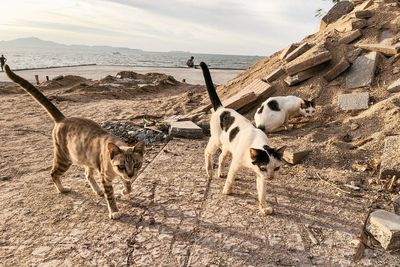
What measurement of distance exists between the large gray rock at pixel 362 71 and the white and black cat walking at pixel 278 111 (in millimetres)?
1669

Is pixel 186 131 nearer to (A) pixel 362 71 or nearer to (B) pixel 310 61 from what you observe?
(B) pixel 310 61

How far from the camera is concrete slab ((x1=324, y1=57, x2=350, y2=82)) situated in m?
8.95

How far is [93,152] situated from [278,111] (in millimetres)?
4690

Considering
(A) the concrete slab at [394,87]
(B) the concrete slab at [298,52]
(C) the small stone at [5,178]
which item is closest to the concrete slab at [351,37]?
(B) the concrete slab at [298,52]

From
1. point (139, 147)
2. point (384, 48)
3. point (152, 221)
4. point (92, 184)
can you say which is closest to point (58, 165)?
point (92, 184)

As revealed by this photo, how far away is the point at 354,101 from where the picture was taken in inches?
313

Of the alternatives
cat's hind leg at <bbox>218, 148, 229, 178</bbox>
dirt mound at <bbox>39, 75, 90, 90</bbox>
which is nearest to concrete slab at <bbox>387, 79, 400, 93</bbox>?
cat's hind leg at <bbox>218, 148, 229, 178</bbox>

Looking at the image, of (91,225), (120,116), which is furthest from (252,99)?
(91,225)

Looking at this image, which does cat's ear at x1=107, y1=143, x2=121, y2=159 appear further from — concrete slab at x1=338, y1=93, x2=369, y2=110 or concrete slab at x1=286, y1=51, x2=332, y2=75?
concrete slab at x1=286, y1=51, x2=332, y2=75

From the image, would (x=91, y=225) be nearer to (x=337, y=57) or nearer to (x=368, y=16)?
(x=337, y=57)

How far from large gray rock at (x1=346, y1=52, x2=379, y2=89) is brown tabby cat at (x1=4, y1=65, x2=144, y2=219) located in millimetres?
6740

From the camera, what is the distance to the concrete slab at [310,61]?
9008mm

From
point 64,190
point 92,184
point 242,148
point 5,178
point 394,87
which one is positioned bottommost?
point 5,178

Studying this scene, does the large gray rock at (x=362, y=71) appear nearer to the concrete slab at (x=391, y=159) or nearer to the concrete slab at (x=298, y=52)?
the concrete slab at (x=298, y=52)
